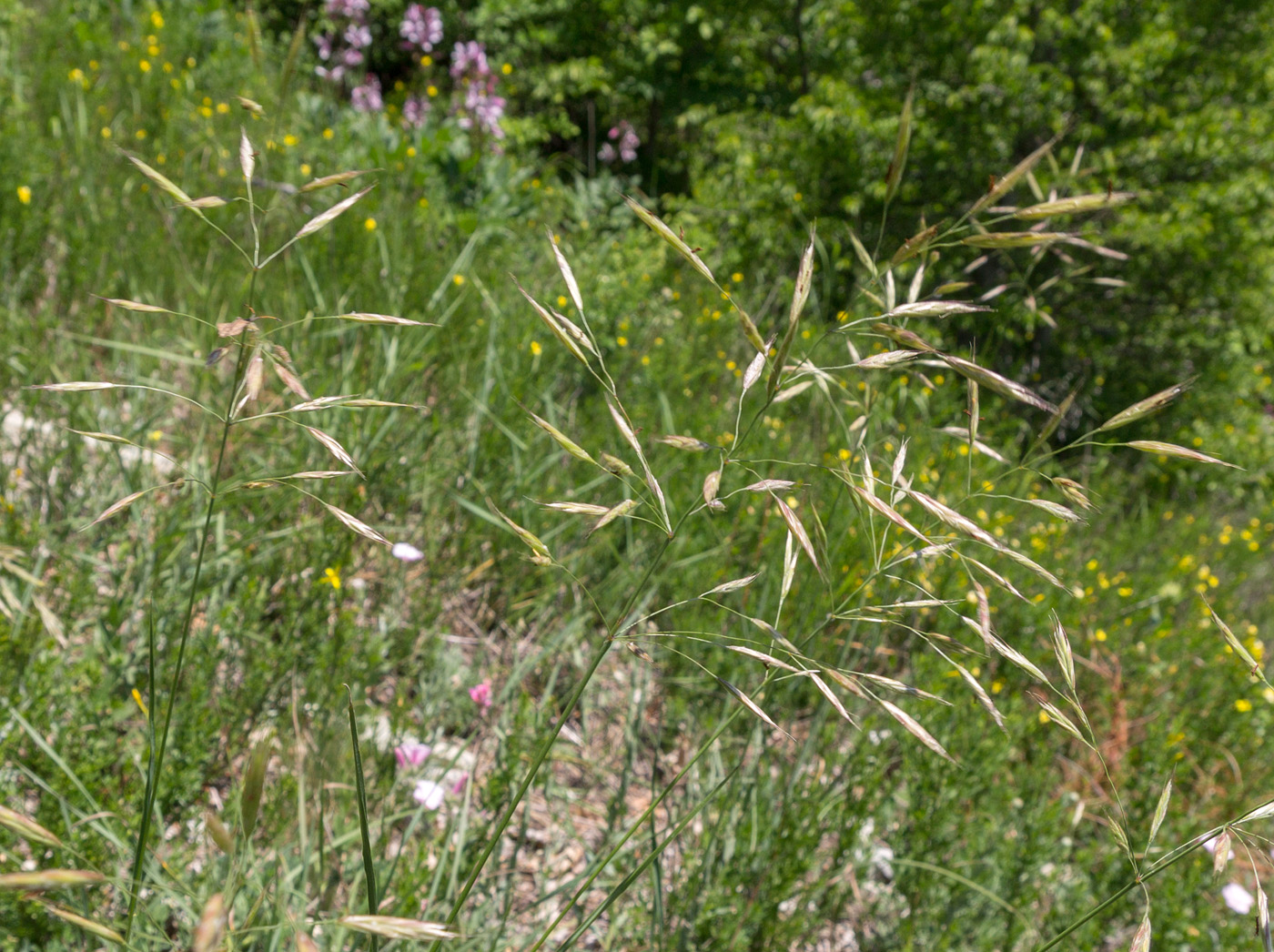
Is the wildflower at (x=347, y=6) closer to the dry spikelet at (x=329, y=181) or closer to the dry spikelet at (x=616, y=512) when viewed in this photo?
the dry spikelet at (x=329, y=181)

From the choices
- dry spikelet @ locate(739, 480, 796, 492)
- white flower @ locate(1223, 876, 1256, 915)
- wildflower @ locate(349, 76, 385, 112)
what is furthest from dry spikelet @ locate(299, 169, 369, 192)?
wildflower @ locate(349, 76, 385, 112)

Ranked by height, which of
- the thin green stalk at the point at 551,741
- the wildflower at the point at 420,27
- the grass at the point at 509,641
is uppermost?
the wildflower at the point at 420,27

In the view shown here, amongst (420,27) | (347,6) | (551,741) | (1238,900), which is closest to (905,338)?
(551,741)

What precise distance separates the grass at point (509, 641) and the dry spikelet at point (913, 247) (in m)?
0.11

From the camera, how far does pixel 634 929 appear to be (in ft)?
5.44

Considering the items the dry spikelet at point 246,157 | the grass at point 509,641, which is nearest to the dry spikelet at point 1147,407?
the grass at point 509,641

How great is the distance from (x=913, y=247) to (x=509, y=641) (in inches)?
73.4

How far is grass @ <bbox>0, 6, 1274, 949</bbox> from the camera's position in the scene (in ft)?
4.94

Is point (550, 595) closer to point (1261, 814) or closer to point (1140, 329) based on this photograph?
point (1261, 814)

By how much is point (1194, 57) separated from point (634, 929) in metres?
7.19

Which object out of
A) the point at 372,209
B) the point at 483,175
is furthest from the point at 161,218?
the point at 483,175

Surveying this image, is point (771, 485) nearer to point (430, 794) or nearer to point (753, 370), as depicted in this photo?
point (753, 370)

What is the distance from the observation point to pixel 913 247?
2.71 ft

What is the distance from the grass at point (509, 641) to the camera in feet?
4.94
